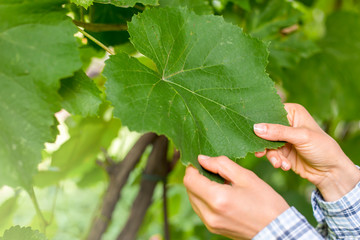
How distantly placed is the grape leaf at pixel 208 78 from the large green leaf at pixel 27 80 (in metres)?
0.13

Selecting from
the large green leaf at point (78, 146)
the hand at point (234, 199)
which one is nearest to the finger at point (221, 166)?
the hand at point (234, 199)

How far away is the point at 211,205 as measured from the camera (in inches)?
22.6

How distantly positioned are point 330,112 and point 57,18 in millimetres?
1126

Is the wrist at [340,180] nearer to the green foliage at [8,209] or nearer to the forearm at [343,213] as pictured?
the forearm at [343,213]

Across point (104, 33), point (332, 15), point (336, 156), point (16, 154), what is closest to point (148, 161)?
point (104, 33)

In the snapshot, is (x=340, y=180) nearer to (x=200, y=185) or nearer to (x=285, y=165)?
(x=285, y=165)

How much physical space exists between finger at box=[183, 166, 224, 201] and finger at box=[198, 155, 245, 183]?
0.7 inches

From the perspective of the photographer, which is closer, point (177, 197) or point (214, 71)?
point (214, 71)

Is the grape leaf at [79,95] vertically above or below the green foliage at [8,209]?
above

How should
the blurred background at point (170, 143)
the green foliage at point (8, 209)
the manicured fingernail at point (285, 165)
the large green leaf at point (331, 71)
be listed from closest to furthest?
the manicured fingernail at point (285, 165) → the blurred background at point (170, 143) → the green foliage at point (8, 209) → the large green leaf at point (331, 71)

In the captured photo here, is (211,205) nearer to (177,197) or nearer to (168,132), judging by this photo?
(168,132)

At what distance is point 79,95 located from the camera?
54 centimetres

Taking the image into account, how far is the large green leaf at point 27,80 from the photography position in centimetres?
45

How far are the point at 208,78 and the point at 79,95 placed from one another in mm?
207
